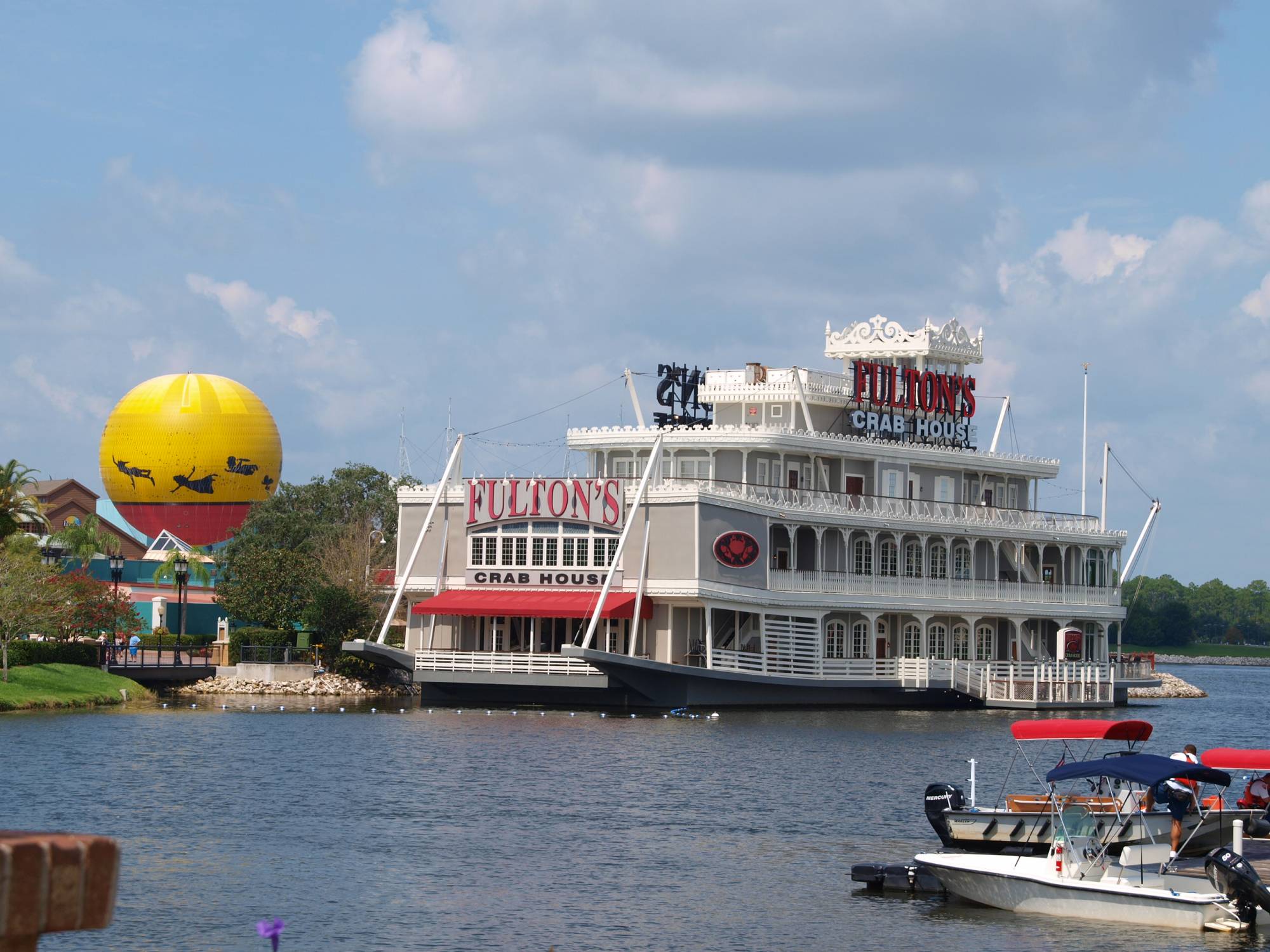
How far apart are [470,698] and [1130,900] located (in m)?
40.0

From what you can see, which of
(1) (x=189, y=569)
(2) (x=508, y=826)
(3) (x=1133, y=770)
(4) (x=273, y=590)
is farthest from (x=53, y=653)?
(3) (x=1133, y=770)

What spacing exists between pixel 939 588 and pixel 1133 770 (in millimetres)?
44331

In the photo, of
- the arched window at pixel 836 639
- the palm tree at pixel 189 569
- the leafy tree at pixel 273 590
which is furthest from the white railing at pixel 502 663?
the palm tree at pixel 189 569

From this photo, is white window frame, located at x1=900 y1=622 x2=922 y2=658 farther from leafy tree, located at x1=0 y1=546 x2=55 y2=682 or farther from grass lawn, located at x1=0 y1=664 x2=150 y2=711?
leafy tree, located at x1=0 y1=546 x2=55 y2=682

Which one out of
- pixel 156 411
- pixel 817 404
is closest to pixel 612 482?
pixel 817 404

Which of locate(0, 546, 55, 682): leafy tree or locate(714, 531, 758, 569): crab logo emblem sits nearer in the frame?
locate(0, 546, 55, 682): leafy tree

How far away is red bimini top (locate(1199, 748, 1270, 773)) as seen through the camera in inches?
1190

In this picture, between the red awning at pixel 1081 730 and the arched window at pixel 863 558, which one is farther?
the arched window at pixel 863 558

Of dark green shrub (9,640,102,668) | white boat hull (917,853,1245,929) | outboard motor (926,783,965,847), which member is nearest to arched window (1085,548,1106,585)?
dark green shrub (9,640,102,668)

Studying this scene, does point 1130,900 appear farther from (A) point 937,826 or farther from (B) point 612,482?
(B) point 612,482

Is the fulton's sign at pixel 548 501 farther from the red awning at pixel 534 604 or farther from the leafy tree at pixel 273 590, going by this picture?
the leafy tree at pixel 273 590

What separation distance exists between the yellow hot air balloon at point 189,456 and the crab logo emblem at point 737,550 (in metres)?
56.3

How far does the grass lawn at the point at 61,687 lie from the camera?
56.8m

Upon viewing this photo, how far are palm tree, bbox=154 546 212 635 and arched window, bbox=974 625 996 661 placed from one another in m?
40.8
